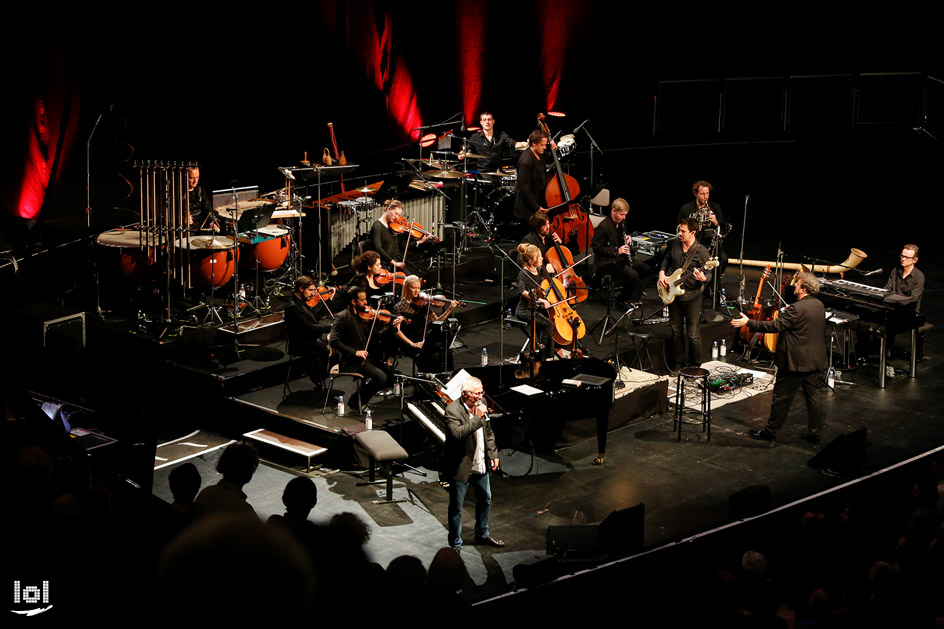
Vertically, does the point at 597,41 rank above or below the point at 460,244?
above

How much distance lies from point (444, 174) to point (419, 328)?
437cm

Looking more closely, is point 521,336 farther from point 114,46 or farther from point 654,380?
point 114,46

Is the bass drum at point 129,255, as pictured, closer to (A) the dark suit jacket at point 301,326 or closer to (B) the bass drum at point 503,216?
(A) the dark suit jacket at point 301,326

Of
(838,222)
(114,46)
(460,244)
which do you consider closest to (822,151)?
(838,222)

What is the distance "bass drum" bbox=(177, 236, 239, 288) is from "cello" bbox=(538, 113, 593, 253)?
4.17 meters

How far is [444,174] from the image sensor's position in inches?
580

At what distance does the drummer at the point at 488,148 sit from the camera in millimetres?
15555

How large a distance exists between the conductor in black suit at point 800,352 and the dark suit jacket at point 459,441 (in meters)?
3.35

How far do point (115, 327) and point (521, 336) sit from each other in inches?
180

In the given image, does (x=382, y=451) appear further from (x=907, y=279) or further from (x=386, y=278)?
(x=907, y=279)

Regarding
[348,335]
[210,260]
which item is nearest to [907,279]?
[348,335]

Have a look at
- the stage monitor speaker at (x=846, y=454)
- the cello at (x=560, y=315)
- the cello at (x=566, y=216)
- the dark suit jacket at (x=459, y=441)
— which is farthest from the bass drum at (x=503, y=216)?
the dark suit jacket at (x=459, y=441)

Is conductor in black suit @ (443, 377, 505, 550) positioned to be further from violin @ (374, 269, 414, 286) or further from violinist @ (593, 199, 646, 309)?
violinist @ (593, 199, 646, 309)

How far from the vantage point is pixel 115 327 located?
1166 centimetres
